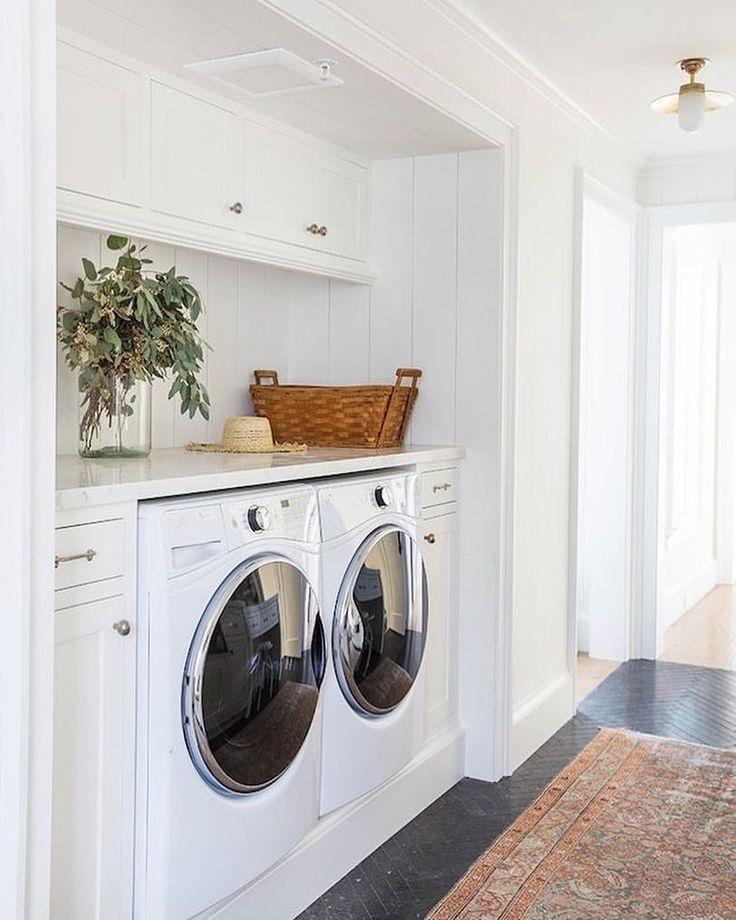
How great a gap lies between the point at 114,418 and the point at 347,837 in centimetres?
125

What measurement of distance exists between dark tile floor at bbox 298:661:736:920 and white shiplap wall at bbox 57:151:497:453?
116 cm

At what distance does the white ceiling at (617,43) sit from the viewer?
289cm

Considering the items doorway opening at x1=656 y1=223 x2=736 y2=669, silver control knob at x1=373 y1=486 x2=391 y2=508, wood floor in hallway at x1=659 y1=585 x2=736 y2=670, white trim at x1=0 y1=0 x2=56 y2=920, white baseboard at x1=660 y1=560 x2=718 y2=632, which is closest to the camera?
white trim at x1=0 y1=0 x2=56 y2=920

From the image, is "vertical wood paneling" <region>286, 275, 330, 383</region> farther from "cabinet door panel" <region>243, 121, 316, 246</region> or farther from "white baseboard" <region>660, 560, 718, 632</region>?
"white baseboard" <region>660, 560, 718, 632</region>

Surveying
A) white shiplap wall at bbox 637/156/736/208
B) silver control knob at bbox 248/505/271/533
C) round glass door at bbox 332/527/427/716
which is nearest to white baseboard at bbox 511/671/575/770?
round glass door at bbox 332/527/427/716

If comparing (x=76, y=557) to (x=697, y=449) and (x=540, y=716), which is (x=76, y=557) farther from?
(x=697, y=449)

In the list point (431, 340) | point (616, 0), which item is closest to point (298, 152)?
point (431, 340)

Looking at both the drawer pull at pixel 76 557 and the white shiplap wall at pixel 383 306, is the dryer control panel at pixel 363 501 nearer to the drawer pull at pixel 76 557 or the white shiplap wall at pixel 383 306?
the white shiplap wall at pixel 383 306

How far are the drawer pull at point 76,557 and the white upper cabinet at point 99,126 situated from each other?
2.75 feet

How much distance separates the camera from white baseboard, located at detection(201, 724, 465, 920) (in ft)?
7.77

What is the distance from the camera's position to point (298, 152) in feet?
10.0

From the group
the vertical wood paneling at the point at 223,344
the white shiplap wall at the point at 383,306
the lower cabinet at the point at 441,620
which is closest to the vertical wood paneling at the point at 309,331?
the white shiplap wall at the point at 383,306

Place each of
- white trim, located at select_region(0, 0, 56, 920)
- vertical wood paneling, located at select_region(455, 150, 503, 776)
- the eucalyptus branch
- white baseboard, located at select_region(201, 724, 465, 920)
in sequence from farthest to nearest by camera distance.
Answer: vertical wood paneling, located at select_region(455, 150, 503, 776) → the eucalyptus branch → white baseboard, located at select_region(201, 724, 465, 920) → white trim, located at select_region(0, 0, 56, 920)

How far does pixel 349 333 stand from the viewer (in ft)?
11.6
